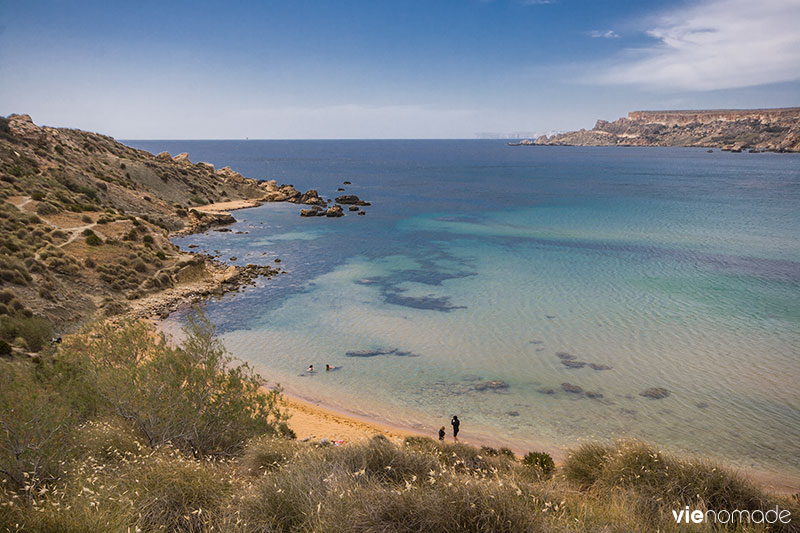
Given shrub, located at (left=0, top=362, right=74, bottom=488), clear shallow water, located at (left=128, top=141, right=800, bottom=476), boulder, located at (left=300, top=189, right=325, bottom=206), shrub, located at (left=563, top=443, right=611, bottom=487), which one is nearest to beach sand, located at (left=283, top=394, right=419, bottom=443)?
clear shallow water, located at (left=128, top=141, right=800, bottom=476)

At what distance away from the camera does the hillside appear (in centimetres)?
2445

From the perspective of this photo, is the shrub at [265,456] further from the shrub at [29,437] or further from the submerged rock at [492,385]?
the submerged rock at [492,385]

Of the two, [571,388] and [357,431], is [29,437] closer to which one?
[357,431]

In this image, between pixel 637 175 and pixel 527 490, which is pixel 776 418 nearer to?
pixel 527 490

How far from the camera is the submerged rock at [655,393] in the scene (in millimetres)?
18938

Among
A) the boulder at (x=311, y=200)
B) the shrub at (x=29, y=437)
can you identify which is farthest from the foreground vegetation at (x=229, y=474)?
the boulder at (x=311, y=200)

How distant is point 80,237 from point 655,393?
126 ft

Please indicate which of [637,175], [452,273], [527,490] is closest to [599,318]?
[452,273]

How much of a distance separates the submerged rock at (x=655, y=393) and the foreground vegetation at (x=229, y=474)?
9506 millimetres

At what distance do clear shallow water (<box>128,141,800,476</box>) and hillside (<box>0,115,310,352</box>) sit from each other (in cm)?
555

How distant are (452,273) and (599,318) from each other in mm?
13595

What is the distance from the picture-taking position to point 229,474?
859cm

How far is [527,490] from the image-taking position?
24.0 ft

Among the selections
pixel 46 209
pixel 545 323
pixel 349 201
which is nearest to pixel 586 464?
pixel 545 323
